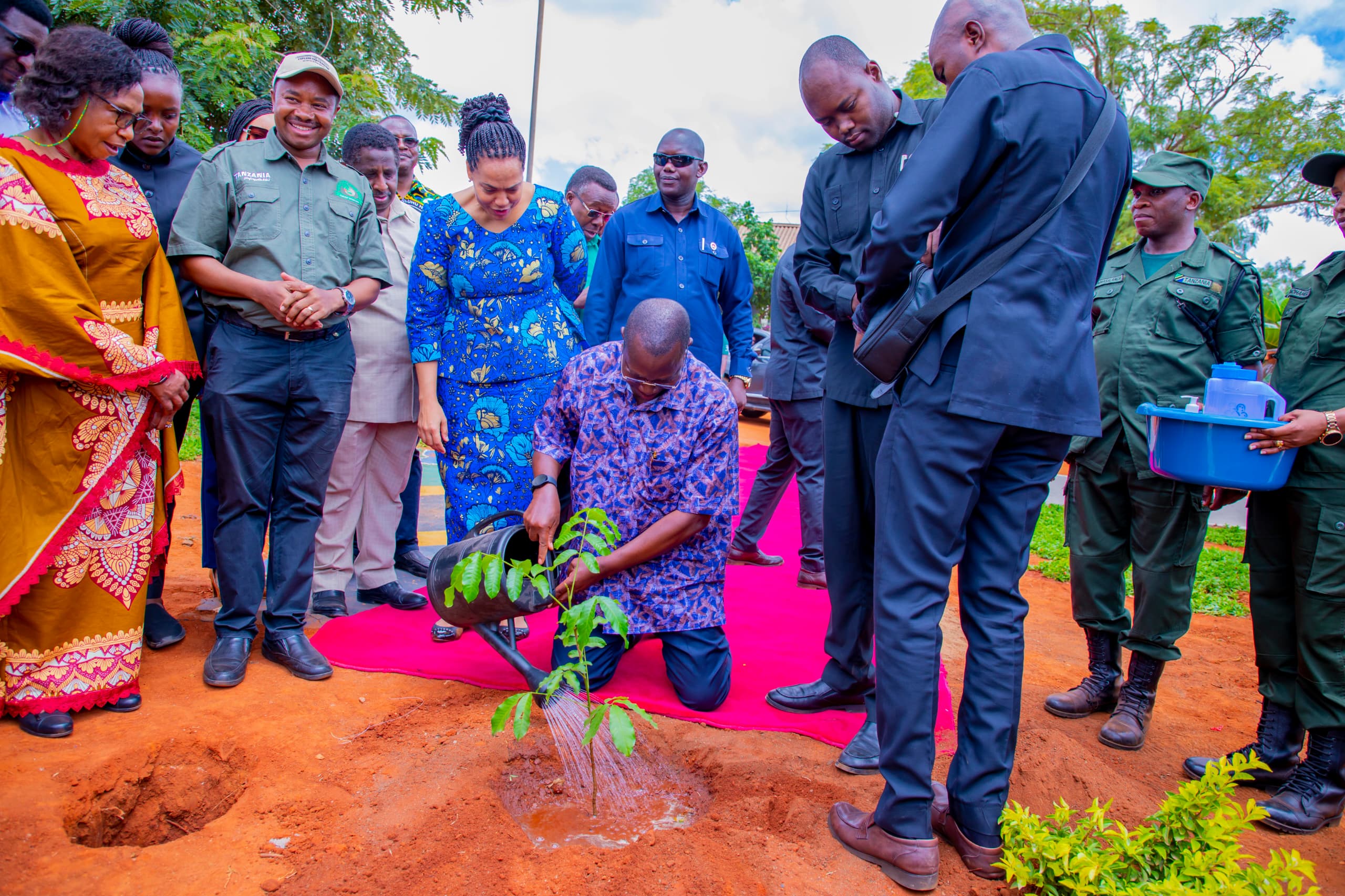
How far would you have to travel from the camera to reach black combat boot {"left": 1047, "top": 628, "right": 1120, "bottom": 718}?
123 inches

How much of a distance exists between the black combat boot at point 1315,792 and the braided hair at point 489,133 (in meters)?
3.27

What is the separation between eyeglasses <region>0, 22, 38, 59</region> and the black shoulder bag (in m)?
3.10

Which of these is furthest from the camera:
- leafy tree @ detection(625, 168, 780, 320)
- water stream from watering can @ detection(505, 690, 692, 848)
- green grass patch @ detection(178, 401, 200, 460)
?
leafy tree @ detection(625, 168, 780, 320)

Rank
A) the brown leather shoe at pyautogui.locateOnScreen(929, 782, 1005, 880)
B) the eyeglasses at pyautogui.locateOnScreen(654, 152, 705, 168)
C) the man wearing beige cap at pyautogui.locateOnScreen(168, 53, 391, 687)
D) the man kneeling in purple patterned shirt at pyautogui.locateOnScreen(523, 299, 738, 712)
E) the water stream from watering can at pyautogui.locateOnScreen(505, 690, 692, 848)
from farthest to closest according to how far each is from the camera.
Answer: the eyeglasses at pyautogui.locateOnScreen(654, 152, 705, 168)
the man wearing beige cap at pyautogui.locateOnScreen(168, 53, 391, 687)
the man kneeling in purple patterned shirt at pyautogui.locateOnScreen(523, 299, 738, 712)
the water stream from watering can at pyautogui.locateOnScreen(505, 690, 692, 848)
the brown leather shoe at pyautogui.locateOnScreen(929, 782, 1005, 880)

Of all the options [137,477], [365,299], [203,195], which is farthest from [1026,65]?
[137,477]

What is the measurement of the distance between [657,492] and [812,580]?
1753mm

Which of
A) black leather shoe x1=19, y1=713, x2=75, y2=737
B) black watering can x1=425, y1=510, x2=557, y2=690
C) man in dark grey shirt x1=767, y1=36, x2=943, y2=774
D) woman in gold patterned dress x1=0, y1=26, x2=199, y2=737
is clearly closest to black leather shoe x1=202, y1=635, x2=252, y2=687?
woman in gold patterned dress x1=0, y1=26, x2=199, y2=737

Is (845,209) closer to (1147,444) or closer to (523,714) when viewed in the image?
(1147,444)

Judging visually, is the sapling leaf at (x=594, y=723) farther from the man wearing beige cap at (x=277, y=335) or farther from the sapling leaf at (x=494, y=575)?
the man wearing beige cap at (x=277, y=335)

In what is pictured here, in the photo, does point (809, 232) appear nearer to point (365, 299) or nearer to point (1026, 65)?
point (1026, 65)

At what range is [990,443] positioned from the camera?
1914 mm

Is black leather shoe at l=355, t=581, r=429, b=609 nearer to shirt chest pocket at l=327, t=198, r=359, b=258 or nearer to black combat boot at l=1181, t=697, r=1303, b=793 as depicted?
shirt chest pocket at l=327, t=198, r=359, b=258

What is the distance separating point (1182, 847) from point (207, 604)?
11.7 feet

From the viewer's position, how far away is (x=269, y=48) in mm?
9195
